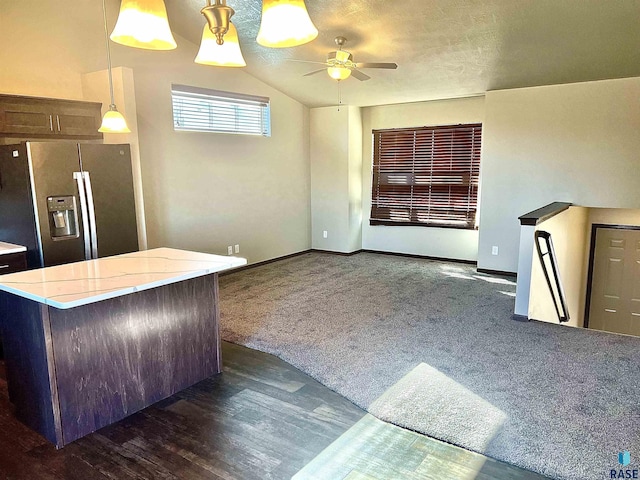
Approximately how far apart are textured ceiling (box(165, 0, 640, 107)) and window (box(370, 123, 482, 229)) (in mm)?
845

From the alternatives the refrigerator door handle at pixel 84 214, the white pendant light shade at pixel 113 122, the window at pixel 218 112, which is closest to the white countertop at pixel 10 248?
the refrigerator door handle at pixel 84 214

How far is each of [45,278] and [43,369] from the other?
1.71 ft

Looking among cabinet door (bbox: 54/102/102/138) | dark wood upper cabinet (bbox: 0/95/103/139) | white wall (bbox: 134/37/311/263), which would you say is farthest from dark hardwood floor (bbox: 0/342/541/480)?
white wall (bbox: 134/37/311/263)

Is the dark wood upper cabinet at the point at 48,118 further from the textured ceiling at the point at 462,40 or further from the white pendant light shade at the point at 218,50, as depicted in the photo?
the white pendant light shade at the point at 218,50

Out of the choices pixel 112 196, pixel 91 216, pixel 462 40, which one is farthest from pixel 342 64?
pixel 91 216

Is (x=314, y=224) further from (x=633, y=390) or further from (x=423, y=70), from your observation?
(x=633, y=390)

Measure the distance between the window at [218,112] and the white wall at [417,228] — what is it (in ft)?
6.06

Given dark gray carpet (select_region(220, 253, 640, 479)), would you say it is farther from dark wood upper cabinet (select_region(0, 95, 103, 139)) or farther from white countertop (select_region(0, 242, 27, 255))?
dark wood upper cabinet (select_region(0, 95, 103, 139))

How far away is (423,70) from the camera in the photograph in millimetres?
5324

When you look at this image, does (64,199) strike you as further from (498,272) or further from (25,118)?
(498,272)

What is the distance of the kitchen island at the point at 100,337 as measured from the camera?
235 centimetres

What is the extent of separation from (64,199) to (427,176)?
16.8 ft

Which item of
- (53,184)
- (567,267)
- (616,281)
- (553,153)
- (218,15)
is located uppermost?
(218,15)

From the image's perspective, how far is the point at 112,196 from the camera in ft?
13.2
